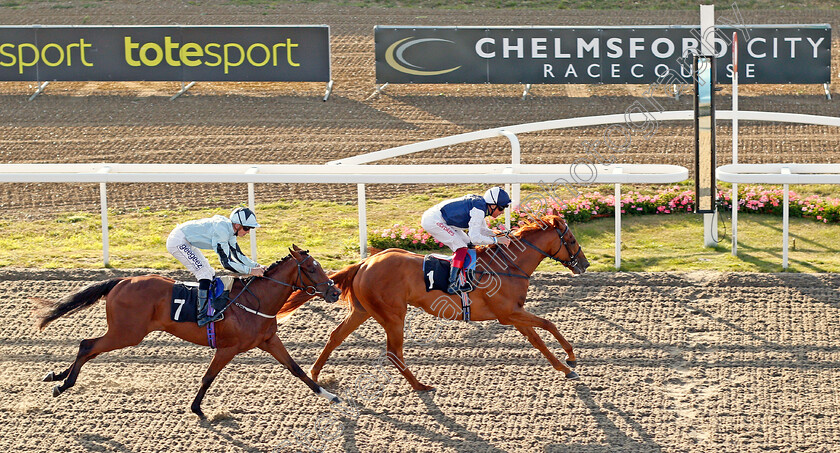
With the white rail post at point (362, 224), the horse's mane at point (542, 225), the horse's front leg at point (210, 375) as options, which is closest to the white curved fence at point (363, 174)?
the white rail post at point (362, 224)

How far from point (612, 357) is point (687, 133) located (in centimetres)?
762

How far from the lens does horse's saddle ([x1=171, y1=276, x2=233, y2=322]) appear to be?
269 inches

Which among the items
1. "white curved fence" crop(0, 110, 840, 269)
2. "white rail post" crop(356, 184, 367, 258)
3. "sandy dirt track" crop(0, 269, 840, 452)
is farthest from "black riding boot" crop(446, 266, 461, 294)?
"white rail post" crop(356, 184, 367, 258)

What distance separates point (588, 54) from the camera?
16.0 m

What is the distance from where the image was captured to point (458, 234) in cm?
743

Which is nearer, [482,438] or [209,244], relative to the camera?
[482,438]

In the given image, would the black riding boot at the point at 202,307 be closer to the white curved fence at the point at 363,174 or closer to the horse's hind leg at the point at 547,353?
the horse's hind leg at the point at 547,353

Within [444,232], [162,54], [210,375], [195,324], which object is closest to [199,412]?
[210,375]

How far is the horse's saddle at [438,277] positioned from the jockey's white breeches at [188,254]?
4.54 feet

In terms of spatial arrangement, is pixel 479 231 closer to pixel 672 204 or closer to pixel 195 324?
pixel 195 324

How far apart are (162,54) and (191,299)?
34.7 ft

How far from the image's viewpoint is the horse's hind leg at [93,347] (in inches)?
268

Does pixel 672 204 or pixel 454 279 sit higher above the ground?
pixel 672 204

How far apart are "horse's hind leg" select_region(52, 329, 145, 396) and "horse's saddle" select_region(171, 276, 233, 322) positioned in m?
0.29
